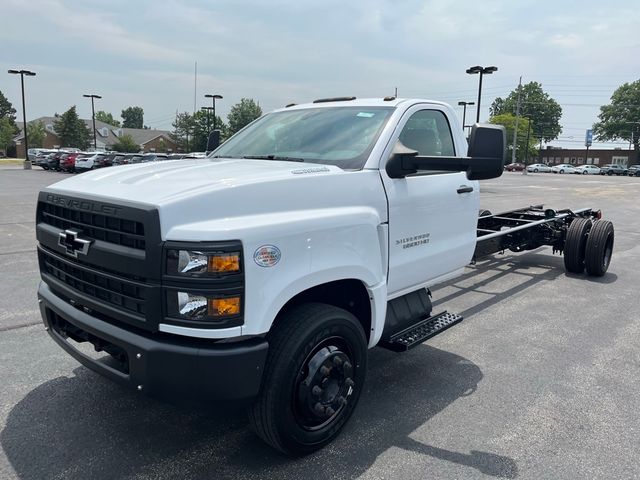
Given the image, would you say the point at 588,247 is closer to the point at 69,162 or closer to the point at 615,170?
the point at 69,162

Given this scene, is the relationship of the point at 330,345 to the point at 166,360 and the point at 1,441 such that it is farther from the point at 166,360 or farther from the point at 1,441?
the point at 1,441

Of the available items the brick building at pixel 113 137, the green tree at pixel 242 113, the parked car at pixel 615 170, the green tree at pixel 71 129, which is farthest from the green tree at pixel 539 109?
the green tree at pixel 71 129

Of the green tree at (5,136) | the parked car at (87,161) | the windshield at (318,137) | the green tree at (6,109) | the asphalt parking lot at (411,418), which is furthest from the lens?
the green tree at (6,109)

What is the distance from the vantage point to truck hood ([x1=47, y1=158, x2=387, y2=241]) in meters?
2.42

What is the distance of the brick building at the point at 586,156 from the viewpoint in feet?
296

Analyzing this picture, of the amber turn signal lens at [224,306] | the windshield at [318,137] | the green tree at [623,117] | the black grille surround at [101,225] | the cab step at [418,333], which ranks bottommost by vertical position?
the cab step at [418,333]

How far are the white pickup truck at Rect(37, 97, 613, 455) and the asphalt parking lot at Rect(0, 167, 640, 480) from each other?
34cm

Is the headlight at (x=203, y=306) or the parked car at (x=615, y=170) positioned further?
the parked car at (x=615, y=170)

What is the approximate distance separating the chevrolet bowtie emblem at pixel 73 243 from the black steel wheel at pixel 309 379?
1.09m

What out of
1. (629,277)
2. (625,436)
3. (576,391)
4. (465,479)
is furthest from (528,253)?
(465,479)

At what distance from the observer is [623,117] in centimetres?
9675

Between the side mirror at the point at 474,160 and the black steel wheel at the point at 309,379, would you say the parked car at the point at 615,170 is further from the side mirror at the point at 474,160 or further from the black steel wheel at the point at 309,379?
the black steel wheel at the point at 309,379

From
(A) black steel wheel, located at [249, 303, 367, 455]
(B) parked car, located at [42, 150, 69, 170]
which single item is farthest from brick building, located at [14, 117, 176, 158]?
(A) black steel wheel, located at [249, 303, 367, 455]

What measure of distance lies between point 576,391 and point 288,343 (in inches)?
101
